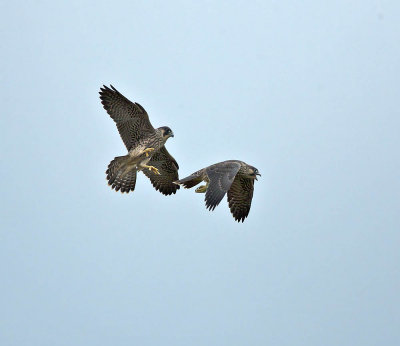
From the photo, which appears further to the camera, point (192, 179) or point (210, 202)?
point (192, 179)

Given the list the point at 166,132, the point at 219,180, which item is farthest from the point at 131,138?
the point at 219,180

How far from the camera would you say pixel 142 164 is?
1670 cm

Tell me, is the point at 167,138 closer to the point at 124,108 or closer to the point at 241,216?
the point at 124,108

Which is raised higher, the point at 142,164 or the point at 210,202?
the point at 142,164

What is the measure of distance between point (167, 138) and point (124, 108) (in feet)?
3.47

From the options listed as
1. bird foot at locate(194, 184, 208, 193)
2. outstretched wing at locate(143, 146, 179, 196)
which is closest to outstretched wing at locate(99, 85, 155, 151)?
outstretched wing at locate(143, 146, 179, 196)

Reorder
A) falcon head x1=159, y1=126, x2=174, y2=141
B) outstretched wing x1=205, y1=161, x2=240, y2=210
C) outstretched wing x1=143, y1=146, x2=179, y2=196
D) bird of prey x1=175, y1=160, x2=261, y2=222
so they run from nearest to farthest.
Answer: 1. outstretched wing x1=205, y1=161, x2=240, y2=210
2. bird of prey x1=175, y1=160, x2=261, y2=222
3. falcon head x1=159, y1=126, x2=174, y2=141
4. outstretched wing x1=143, y1=146, x2=179, y2=196

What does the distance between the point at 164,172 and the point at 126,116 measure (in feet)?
6.14

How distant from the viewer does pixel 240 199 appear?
1705cm

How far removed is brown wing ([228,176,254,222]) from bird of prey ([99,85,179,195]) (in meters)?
1.57

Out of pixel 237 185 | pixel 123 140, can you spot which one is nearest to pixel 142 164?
pixel 123 140

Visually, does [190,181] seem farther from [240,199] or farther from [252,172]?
[240,199]

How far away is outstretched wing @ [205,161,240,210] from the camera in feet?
48.2

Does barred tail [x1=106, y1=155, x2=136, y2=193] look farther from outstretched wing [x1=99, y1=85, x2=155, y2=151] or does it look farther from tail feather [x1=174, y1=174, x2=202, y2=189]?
tail feather [x1=174, y1=174, x2=202, y2=189]
